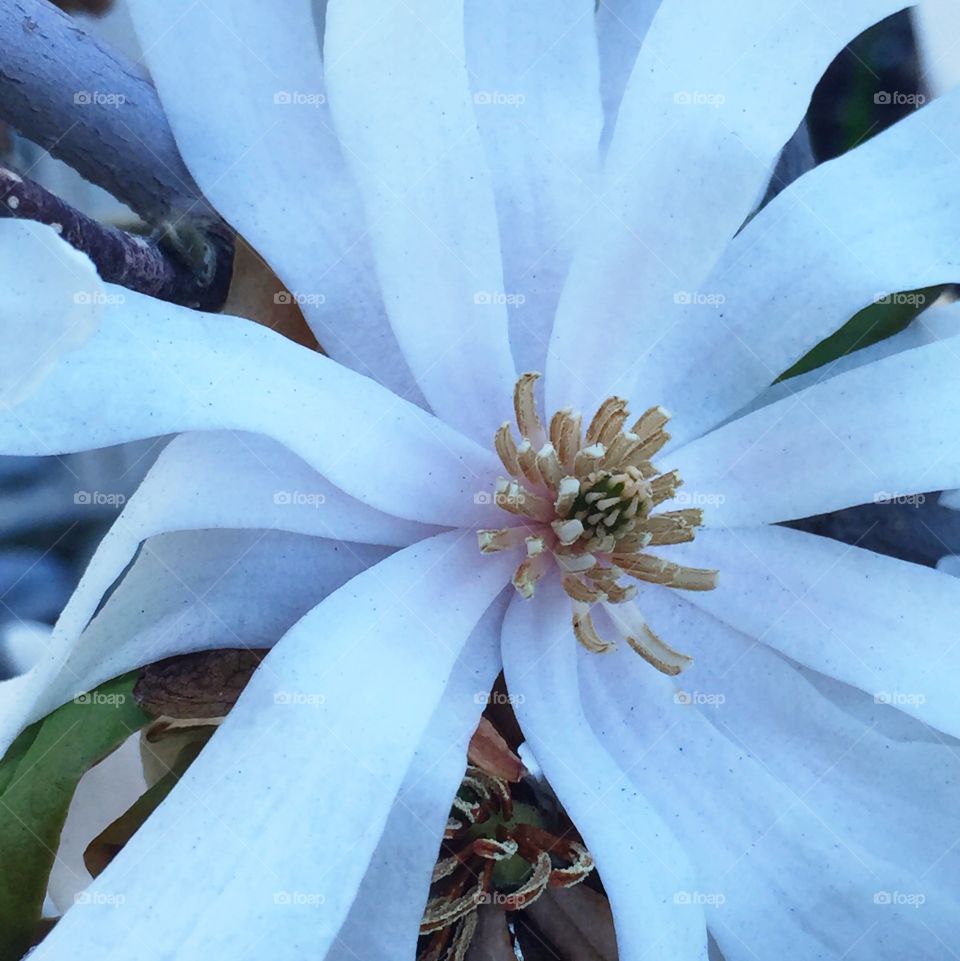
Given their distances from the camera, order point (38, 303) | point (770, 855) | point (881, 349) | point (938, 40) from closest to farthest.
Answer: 1. point (38, 303)
2. point (770, 855)
3. point (881, 349)
4. point (938, 40)

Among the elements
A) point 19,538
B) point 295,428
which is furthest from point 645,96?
point 19,538

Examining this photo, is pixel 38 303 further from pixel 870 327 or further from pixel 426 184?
pixel 870 327

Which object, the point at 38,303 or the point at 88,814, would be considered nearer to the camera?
the point at 38,303

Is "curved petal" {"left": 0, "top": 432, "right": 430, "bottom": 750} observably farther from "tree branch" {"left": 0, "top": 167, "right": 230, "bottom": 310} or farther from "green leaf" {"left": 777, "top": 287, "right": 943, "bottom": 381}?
"green leaf" {"left": 777, "top": 287, "right": 943, "bottom": 381}

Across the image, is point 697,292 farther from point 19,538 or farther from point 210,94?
point 19,538

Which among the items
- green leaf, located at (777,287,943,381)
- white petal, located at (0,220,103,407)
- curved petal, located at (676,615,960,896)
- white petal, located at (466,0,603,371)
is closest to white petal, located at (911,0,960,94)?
green leaf, located at (777,287,943,381)

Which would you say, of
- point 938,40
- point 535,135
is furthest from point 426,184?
point 938,40

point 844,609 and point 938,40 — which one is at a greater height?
point 938,40
